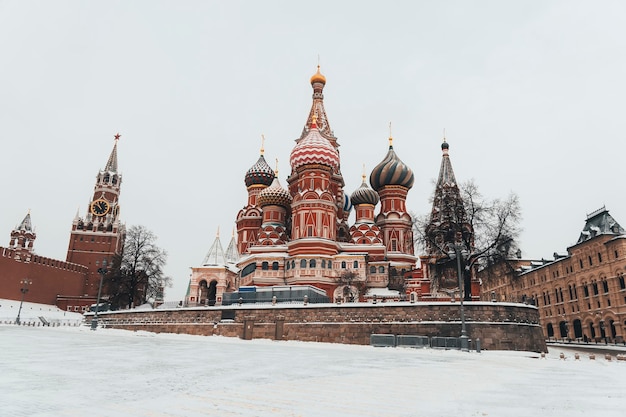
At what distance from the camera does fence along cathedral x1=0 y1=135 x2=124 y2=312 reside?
63688 millimetres

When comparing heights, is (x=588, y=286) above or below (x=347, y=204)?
below

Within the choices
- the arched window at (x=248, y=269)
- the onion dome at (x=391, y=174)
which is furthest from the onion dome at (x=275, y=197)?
the onion dome at (x=391, y=174)

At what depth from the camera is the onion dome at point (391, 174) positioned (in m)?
52.2

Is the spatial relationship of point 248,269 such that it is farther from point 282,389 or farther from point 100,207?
point 100,207

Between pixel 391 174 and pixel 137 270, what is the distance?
108 feet

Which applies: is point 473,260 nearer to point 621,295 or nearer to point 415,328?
point 415,328

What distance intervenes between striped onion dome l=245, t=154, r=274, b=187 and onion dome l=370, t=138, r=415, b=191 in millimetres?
13593

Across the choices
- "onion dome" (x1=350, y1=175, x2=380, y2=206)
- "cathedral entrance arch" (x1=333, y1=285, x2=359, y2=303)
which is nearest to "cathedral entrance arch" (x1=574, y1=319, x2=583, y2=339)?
"onion dome" (x1=350, y1=175, x2=380, y2=206)

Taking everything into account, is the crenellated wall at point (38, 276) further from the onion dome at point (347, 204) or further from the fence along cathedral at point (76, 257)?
the onion dome at point (347, 204)

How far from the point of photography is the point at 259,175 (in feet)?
192

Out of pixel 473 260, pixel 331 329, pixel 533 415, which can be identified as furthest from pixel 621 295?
pixel 533 415

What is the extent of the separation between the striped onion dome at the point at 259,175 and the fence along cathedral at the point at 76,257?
2947 centimetres

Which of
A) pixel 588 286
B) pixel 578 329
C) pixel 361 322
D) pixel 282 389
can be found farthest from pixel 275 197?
pixel 282 389

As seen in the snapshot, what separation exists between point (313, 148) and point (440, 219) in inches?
628
